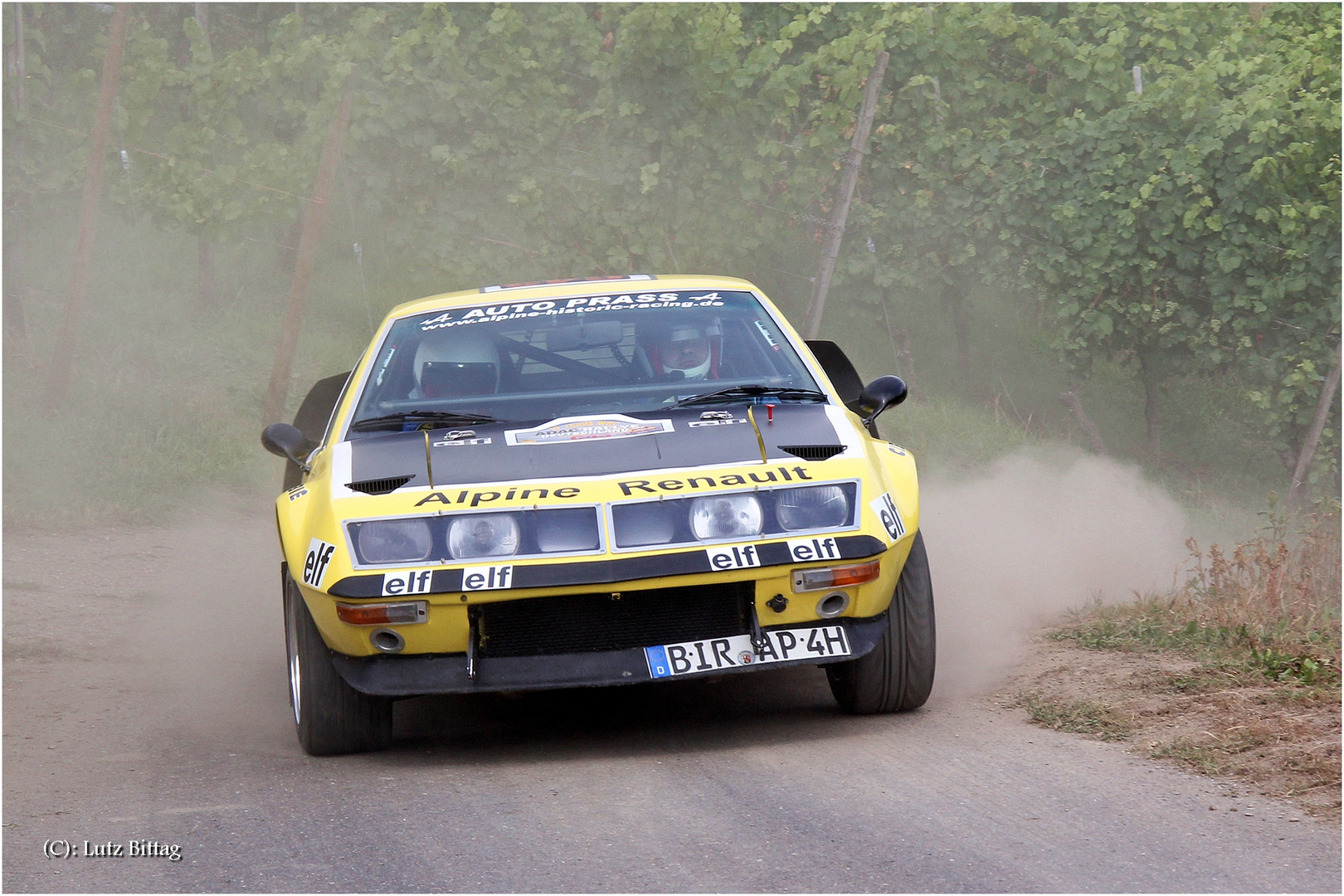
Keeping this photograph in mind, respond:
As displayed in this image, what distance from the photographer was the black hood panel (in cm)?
499

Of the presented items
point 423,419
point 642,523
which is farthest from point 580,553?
point 423,419

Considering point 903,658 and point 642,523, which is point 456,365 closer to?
point 642,523

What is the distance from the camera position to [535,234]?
776 inches

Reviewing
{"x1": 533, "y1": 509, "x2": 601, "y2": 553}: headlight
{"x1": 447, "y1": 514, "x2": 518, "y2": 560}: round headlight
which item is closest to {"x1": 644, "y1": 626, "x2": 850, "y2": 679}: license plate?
{"x1": 533, "y1": 509, "x2": 601, "y2": 553}: headlight

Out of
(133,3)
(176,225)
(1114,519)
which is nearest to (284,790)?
(1114,519)

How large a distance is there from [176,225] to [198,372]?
2391 mm

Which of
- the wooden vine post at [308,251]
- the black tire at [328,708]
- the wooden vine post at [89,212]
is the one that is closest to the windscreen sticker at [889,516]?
the black tire at [328,708]

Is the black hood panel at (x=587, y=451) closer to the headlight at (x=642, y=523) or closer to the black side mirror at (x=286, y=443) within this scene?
the headlight at (x=642, y=523)

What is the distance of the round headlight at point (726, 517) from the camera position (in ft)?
15.7

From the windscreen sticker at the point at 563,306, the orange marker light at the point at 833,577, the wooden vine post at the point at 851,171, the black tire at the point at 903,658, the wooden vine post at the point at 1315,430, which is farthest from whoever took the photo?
the wooden vine post at the point at 851,171

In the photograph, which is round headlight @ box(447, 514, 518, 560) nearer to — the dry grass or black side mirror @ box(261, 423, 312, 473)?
black side mirror @ box(261, 423, 312, 473)

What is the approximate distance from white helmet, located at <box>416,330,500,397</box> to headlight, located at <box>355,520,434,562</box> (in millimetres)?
1273

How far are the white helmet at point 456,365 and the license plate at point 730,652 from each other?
1.65 m

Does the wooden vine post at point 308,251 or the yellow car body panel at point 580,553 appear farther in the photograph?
the wooden vine post at point 308,251
